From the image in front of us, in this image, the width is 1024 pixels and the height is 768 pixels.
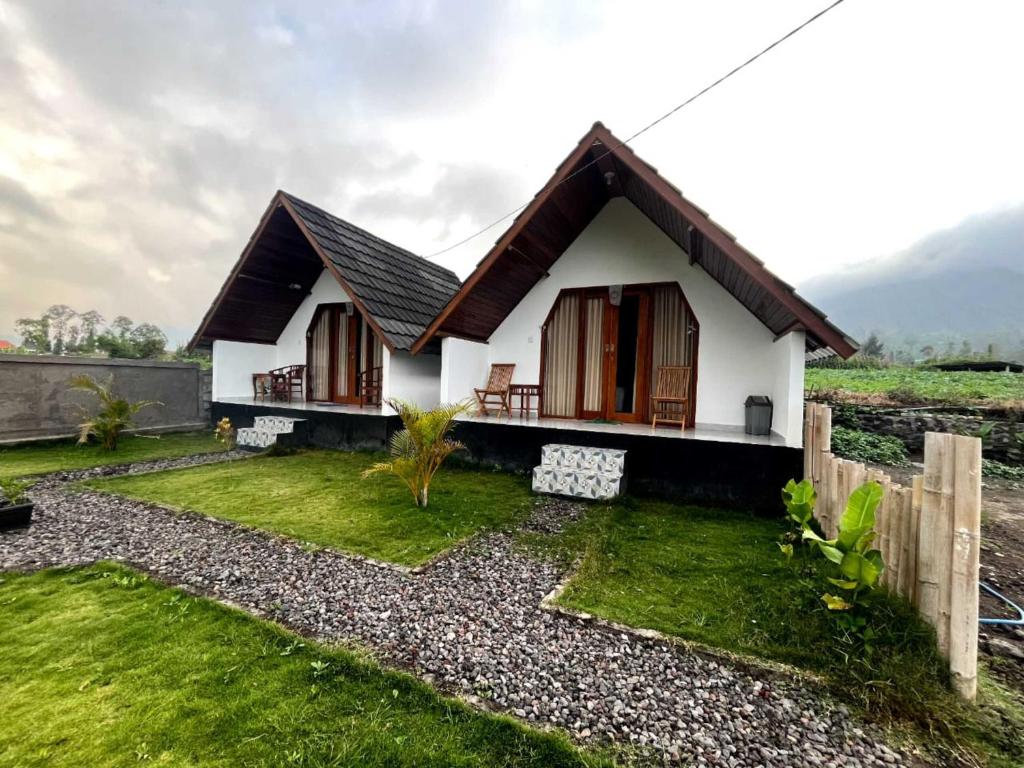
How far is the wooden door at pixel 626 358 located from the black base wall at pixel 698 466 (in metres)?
1.74

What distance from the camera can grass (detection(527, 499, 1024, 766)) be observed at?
2.09 meters

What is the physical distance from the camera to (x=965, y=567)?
2240mm

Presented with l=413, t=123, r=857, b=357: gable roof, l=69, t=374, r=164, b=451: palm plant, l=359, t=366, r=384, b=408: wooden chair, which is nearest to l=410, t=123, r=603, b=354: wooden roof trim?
l=413, t=123, r=857, b=357: gable roof

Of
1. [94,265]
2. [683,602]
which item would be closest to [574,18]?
[683,602]

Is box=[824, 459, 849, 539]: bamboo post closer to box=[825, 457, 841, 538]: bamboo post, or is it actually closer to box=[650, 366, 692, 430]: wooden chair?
box=[825, 457, 841, 538]: bamboo post

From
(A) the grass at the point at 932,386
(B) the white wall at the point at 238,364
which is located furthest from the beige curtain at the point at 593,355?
(B) the white wall at the point at 238,364

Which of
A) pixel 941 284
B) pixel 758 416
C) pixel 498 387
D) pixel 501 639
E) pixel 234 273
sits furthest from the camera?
pixel 941 284

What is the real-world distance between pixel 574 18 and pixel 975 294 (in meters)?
163

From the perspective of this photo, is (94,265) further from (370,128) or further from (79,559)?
(79,559)

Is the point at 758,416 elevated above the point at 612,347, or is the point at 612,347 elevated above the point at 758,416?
the point at 612,347

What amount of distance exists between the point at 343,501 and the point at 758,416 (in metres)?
5.96

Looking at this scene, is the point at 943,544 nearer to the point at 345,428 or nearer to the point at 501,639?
the point at 501,639

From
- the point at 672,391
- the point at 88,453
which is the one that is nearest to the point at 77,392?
the point at 88,453

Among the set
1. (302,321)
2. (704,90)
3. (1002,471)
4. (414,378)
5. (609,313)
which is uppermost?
(704,90)
